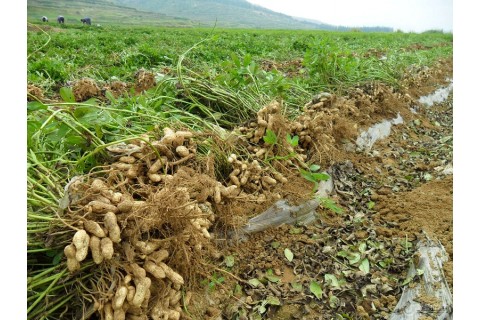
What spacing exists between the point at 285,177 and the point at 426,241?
3.12ft

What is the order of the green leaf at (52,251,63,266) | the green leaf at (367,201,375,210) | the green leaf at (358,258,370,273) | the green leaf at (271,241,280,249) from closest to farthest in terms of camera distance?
the green leaf at (52,251,63,266) < the green leaf at (358,258,370,273) < the green leaf at (271,241,280,249) < the green leaf at (367,201,375,210)

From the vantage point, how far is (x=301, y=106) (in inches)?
149

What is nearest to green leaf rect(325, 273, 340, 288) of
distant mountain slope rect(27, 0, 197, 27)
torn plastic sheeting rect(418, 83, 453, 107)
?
torn plastic sheeting rect(418, 83, 453, 107)

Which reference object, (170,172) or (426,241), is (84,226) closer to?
(170,172)

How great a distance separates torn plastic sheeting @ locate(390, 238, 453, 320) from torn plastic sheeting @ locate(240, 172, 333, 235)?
27.8 inches

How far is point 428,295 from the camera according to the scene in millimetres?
1931

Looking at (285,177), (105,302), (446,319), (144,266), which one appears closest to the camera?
(105,302)

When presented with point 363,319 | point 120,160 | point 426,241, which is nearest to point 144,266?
point 120,160

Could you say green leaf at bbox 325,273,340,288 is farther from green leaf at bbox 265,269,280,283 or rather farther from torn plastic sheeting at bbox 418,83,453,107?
torn plastic sheeting at bbox 418,83,453,107

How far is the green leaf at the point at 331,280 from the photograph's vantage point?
6.89ft

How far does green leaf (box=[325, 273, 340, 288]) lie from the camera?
210cm

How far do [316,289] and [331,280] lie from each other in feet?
0.42

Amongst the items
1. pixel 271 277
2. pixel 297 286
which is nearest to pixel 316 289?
pixel 297 286

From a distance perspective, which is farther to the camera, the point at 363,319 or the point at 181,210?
the point at 363,319
